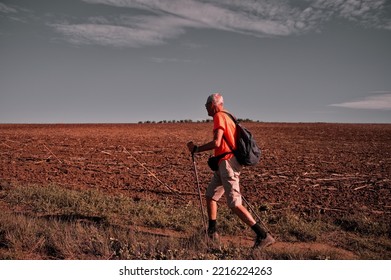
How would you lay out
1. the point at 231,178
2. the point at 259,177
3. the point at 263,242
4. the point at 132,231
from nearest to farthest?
the point at 231,178 < the point at 263,242 < the point at 132,231 < the point at 259,177

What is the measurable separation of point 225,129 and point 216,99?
0.45 m

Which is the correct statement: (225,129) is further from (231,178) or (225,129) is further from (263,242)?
(263,242)

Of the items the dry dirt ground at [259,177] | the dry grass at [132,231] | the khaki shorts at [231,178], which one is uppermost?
the khaki shorts at [231,178]

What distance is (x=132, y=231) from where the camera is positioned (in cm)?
596

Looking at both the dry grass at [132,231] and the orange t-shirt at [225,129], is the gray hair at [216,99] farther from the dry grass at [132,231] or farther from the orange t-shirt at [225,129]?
the dry grass at [132,231]

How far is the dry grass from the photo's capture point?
5.18 m

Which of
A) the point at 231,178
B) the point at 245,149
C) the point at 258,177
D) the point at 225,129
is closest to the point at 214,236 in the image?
the point at 231,178

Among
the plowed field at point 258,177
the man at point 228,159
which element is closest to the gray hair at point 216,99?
the man at point 228,159

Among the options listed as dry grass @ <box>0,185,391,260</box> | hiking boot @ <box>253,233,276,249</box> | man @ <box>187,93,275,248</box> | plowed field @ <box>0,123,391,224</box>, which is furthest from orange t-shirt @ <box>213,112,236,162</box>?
plowed field @ <box>0,123,391,224</box>

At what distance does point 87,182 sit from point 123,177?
3.73 feet

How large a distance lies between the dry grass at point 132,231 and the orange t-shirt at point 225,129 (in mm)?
1436

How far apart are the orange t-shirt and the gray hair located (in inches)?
6.7

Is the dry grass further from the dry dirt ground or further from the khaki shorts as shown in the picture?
the dry dirt ground

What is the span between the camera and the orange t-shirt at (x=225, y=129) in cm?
487
